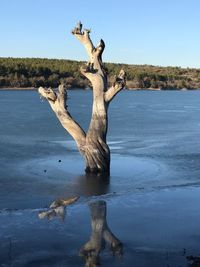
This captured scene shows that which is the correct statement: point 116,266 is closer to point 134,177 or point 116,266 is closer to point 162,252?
point 162,252

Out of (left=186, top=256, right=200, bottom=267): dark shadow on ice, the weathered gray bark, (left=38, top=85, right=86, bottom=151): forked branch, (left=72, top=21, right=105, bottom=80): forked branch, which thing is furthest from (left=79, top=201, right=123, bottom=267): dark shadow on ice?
(left=72, top=21, right=105, bottom=80): forked branch

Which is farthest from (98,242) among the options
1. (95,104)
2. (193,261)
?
(95,104)

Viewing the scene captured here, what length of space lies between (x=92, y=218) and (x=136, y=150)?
10434 mm

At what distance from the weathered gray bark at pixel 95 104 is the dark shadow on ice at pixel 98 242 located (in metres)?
5.29

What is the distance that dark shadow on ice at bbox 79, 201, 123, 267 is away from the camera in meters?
8.73

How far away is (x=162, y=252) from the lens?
9.08 m

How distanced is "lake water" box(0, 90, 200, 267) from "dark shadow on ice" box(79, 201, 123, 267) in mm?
90

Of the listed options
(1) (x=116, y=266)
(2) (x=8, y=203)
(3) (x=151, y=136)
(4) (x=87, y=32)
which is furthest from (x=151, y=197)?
(3) (x=151, y=136)

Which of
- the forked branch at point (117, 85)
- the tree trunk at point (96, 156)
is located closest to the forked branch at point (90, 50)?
the forked branch at point (117, 85)

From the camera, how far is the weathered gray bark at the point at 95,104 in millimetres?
16938

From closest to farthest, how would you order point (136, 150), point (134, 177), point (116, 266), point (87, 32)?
point (116, 266), point (134, 177), point (87, 32), point (136, 150)

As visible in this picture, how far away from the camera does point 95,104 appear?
56.9 feet

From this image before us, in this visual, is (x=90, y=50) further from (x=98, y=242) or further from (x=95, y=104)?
(x=98, y=242)

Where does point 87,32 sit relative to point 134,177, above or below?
above
